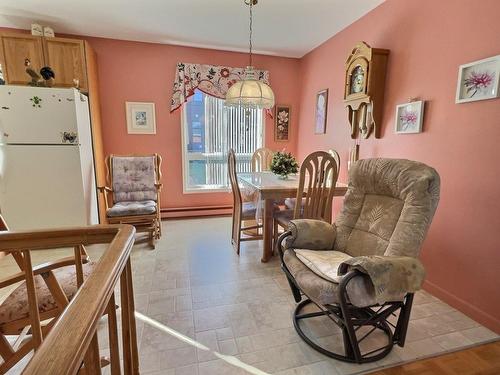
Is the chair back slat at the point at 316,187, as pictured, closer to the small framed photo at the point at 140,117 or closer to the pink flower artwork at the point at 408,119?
the pink flower artwork at the point at 408,119

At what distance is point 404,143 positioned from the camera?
2.44m

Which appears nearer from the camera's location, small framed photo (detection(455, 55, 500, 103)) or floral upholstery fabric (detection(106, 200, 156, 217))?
small framed photo (detection(455, 55, 500, 103))

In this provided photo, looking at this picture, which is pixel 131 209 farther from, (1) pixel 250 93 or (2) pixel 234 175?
(1) pixel 250 93

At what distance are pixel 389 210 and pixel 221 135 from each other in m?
3.01

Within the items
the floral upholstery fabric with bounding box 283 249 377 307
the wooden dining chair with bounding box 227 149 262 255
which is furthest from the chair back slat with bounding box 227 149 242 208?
the floral upholstery fabric with bounding box 283 249 377 307

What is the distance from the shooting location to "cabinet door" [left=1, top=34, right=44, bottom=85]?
9.79 feet

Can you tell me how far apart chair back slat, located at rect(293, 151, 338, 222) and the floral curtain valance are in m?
2.19

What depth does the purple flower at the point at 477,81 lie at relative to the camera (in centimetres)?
175

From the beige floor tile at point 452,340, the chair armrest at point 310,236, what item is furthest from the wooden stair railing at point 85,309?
the beige floor tile at point 452,340

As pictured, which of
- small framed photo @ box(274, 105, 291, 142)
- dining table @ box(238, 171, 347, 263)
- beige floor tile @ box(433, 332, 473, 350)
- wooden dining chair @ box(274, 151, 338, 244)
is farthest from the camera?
small framed photo @ box(274, 105, 291, 142)

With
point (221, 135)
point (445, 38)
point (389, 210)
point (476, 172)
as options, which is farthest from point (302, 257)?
point (221, 135)

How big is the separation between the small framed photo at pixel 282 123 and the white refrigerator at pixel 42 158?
272cm

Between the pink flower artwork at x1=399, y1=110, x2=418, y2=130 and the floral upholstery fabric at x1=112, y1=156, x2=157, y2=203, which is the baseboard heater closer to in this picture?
the floral upholstery fabric at x1=112, y1=156, x2=157, y2=203

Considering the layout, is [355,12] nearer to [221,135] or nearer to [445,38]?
[445,38]
